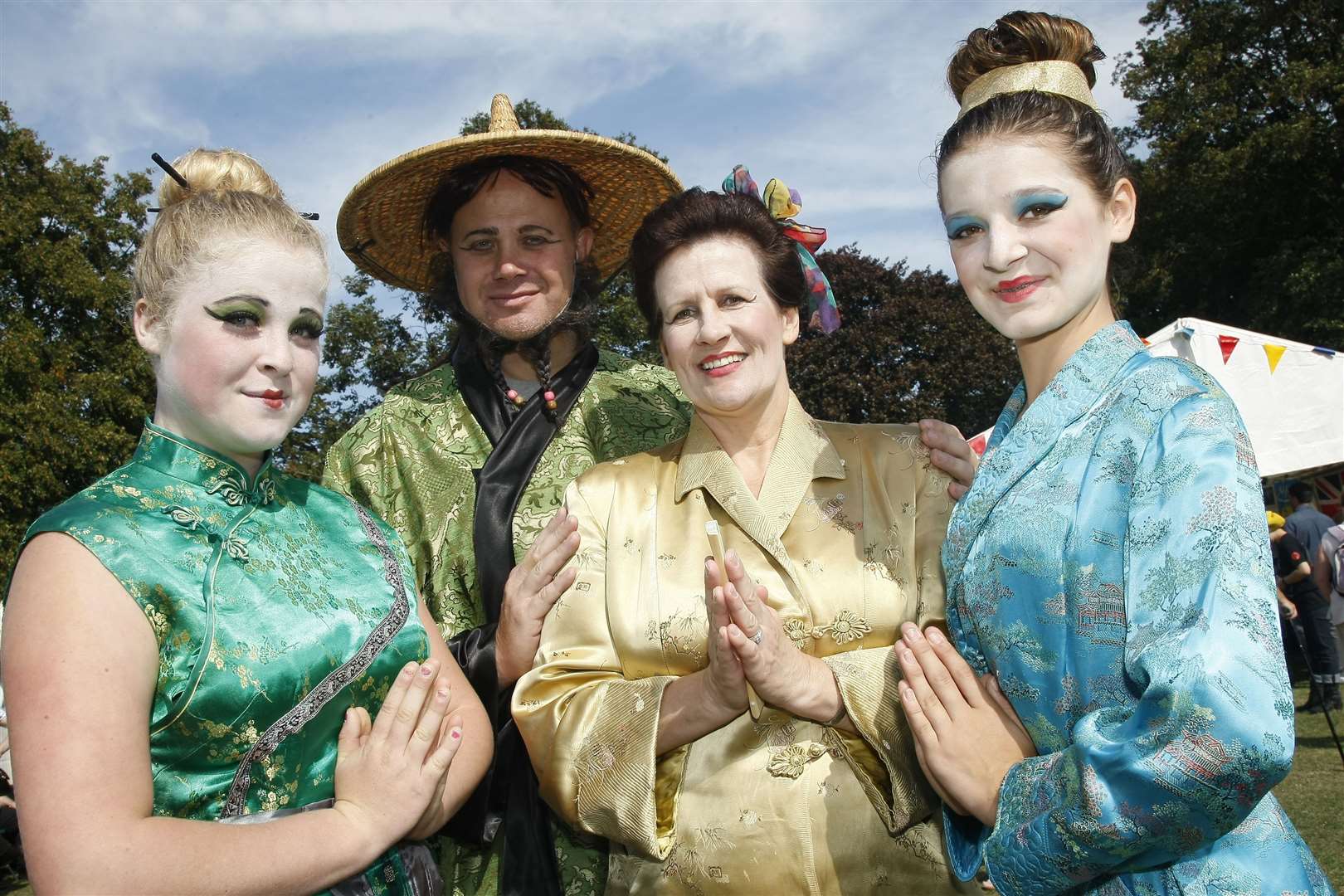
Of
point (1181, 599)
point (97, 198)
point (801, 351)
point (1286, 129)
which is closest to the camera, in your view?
point (1181, 599)

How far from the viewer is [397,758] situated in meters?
1.97

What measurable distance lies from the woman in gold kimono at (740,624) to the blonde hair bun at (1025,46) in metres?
0.71

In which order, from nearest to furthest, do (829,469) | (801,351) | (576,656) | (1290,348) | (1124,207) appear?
1. (1124,207)
2. (576,656)
3. (829,469)
4. (1290,348)
5. (801,351)

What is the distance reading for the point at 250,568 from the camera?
194cm

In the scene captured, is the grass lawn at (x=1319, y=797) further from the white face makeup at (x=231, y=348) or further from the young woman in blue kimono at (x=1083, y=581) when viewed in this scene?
the white face makeup at (x=231, y=348)

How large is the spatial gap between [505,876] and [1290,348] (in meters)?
9.45

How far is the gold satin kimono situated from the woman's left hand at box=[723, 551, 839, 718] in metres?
0.07

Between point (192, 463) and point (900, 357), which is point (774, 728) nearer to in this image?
point (192, 463)

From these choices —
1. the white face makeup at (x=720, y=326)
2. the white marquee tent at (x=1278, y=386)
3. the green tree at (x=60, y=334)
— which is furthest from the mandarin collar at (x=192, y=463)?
the green tree at (x=60, y=334)

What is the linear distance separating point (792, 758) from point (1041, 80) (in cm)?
149

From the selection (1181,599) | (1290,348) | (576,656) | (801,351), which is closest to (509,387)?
(576,656)

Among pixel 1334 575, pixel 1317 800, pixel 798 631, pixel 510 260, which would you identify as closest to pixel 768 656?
pixel 798 631

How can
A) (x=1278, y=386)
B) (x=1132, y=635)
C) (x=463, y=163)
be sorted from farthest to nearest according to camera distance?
(x=1278, y=386) < (x=463, y=163) < (x=1132, y=635)

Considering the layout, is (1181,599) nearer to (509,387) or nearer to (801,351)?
(509,387)
